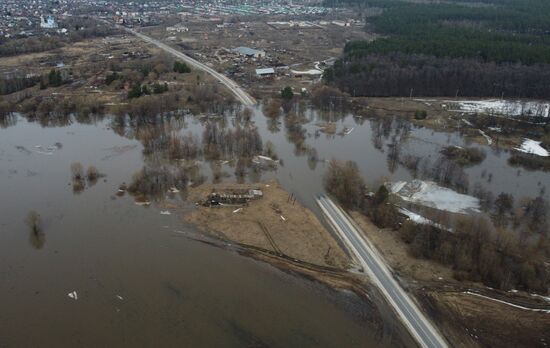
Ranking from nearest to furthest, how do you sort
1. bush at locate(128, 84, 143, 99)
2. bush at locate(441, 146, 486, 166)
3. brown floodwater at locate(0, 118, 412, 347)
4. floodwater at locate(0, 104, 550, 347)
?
brown floodwater at locate(0, 118, 412, 347) → floodwater at locate(0, 104, 550, 347) → bush at locate(441, 146, 486, 166) → bush at locate(128, 84, 143, 99)

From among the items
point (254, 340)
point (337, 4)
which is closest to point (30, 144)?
point (254, 340)

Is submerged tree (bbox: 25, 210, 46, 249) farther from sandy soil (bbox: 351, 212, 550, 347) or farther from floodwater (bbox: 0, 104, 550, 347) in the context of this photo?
sandy soil (bbox: 351, 212, 550, 347)

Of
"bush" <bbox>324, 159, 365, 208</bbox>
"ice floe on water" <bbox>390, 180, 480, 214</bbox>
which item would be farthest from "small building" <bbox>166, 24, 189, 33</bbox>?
"ice floe on water" <bbox>390, 180, 480, 214</bbox>

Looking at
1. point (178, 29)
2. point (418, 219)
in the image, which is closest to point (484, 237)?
point (418, 219)

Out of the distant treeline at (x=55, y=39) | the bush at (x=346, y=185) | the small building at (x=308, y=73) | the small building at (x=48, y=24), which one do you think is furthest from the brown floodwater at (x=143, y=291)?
the small building at (x=48, y=24)

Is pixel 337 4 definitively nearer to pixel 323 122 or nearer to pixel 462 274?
pixel 323 122

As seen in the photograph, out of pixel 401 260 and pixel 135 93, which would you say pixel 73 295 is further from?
pixel 135 93
